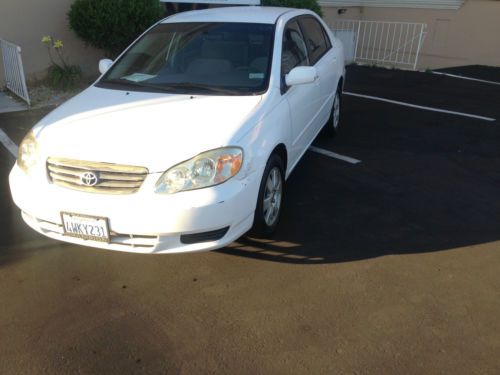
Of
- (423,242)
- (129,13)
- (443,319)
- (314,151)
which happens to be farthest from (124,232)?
(129,13)

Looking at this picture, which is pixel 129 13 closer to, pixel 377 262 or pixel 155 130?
pixel 155 130

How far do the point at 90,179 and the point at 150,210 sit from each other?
438 millimetres

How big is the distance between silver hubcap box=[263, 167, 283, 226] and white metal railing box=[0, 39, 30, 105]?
199 inches

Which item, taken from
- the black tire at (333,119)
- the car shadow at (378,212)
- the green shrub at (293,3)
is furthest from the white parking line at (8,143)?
the green shrub at (293,3)

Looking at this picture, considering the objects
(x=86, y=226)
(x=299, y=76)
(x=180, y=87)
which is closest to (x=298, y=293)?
(x=86, y=226)

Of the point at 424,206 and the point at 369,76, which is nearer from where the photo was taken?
the point at 424,206

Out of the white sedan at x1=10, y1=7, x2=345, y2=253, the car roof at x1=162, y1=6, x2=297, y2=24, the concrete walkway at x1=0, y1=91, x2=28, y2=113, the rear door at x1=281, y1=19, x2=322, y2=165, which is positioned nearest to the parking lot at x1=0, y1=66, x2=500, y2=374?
the white sedan at x1=10, y1=7, x2=345, y2=253

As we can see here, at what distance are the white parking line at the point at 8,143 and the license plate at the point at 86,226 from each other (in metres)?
2.79

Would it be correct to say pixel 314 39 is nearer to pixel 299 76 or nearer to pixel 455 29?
pixel 299 76

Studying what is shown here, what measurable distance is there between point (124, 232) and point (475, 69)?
35.9ft

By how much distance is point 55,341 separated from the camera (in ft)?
8.57

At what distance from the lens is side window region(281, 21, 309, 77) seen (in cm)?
395

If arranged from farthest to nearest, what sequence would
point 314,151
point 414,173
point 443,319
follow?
point 314,151 → point 414,173 → point 443,319

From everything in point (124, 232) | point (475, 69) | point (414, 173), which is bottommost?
point (475, 69)
